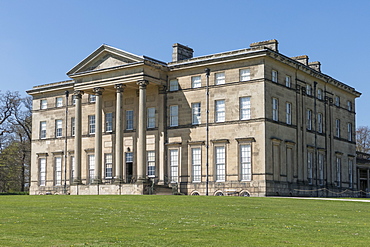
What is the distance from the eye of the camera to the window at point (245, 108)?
1990 inches

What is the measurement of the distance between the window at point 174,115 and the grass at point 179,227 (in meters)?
27.8

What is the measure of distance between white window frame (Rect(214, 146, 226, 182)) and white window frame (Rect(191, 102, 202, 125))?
3.16m

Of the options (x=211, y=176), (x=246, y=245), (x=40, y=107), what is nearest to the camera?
(x=246, y=245)

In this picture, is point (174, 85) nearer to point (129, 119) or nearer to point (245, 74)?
point (129, 119)

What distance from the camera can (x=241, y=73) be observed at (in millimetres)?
51219

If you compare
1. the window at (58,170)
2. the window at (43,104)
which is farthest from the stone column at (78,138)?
the window at (43,104)

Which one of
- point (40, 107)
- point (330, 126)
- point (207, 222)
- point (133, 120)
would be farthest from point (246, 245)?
point (40, 107)

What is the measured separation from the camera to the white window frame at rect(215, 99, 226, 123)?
170 ft

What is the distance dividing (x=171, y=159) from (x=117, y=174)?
5129 mm

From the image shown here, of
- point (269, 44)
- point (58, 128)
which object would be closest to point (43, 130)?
point (58, 128)

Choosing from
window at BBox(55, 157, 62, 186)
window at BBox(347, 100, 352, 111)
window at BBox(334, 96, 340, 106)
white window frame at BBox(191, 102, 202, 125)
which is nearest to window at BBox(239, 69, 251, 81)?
white window frame at BBox(191, 102, 202, 125)

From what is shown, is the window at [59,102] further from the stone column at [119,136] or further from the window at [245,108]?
the window at [245,108]

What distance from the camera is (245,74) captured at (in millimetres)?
50969

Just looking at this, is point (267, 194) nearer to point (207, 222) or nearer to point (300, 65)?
point (300, 65)
